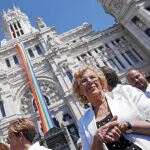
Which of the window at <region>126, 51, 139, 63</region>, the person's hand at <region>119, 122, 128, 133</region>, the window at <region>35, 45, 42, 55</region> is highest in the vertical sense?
the window at <region>35, 45, 42, 55</region>

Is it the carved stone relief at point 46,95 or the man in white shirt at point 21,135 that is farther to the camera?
the carved stone relief at point 46,95

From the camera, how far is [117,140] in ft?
9.66

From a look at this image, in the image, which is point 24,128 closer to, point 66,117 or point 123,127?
point 123,127

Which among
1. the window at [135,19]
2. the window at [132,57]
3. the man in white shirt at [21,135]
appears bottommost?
the man in white shirt at [21,135]

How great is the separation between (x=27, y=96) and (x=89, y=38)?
9.23 m

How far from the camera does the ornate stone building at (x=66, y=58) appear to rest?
2416cm

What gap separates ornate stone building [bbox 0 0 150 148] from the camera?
24156 mm

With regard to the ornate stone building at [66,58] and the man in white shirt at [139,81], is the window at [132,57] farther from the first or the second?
the man in white shirt at [139,81]

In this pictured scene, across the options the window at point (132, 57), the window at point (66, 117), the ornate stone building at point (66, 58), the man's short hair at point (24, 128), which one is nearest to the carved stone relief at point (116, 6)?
the ornate stone building at point (66, 58)

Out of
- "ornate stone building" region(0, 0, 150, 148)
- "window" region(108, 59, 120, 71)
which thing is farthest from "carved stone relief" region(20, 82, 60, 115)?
"window" region(108, 59, 120, 71)

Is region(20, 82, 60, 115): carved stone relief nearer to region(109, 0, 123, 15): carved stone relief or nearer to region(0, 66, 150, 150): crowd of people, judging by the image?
region(109, 0, 123, 15): carved stone relief

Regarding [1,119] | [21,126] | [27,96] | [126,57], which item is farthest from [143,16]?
Result: [21,126]

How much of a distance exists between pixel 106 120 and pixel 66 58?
23.2m

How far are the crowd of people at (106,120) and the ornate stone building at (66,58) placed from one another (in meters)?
18.7
